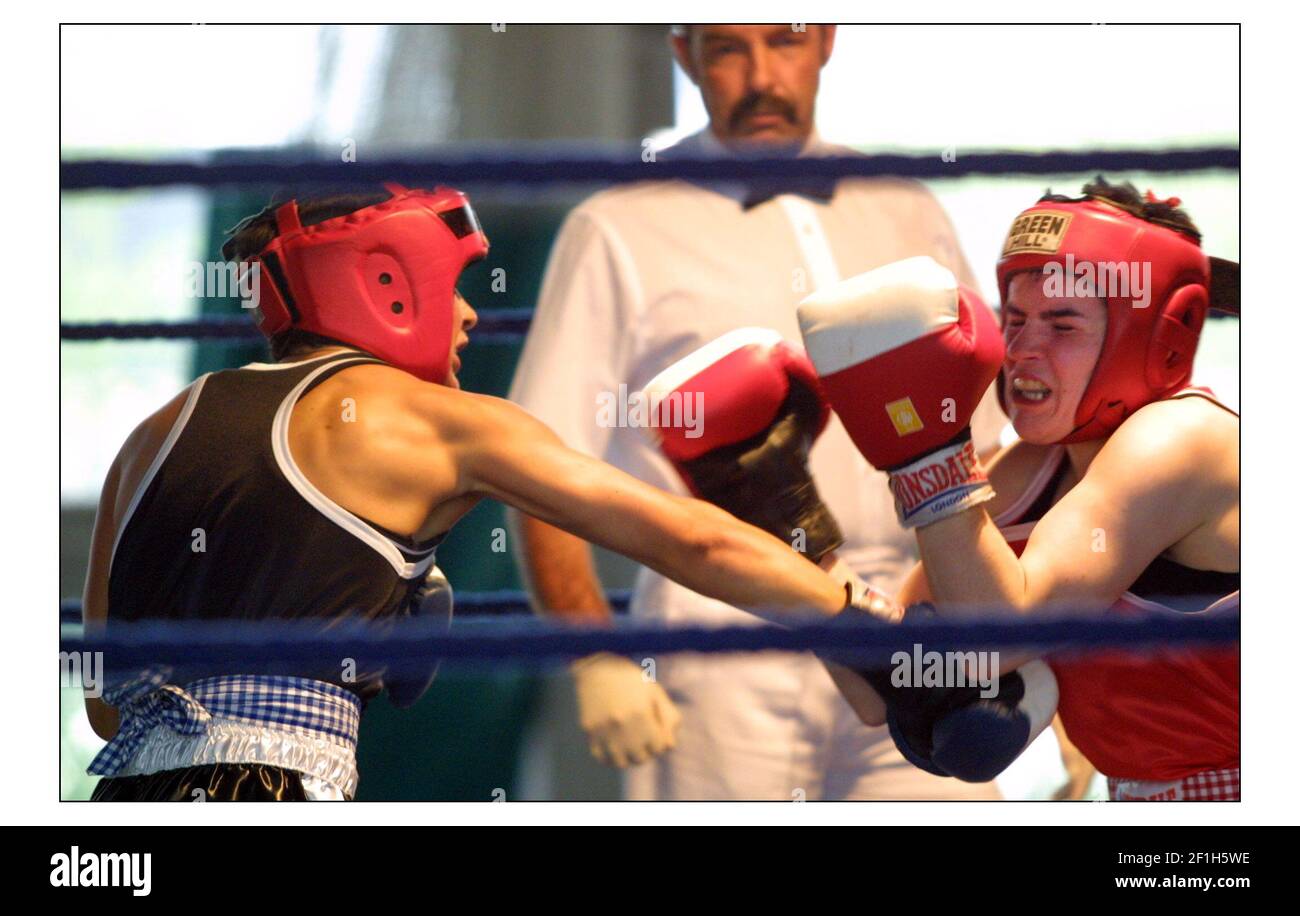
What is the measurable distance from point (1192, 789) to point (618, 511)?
75cm

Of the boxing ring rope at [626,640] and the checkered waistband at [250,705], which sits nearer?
the boxing ring rope at [626,640]

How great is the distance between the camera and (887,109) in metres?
2.06

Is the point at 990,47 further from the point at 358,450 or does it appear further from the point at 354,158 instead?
the point at 358,450

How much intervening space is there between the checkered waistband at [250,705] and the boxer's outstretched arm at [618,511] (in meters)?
0.26

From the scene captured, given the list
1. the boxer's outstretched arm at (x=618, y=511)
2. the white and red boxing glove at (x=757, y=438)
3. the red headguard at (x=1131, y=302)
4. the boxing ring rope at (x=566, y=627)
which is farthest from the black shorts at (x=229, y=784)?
the red headguard at (x=1131, y=302)

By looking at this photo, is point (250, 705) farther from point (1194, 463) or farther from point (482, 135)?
point (482, 135)

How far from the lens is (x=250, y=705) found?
4.61ft

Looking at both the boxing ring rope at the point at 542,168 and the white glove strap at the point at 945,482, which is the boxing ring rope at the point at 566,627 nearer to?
the boxing ring rope at the point at 542,168

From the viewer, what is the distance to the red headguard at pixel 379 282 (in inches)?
58.7

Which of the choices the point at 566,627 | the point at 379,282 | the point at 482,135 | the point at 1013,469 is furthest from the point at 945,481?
the point at 482,135

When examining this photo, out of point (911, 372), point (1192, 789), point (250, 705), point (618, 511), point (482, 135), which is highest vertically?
point (482, 135)

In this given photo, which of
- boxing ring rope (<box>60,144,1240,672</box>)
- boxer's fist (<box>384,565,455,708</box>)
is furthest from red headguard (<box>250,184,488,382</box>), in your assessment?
boxer's fist (<box>384,565,455,708</box>)
